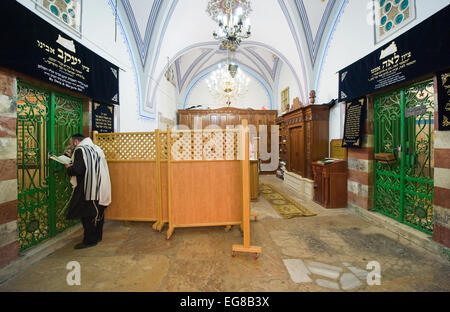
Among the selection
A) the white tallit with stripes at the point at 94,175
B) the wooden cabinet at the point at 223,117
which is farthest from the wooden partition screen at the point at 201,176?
the wooden cabinet at the point at 223,117

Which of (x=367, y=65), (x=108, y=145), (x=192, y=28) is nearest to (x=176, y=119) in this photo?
(x=192, y=28)

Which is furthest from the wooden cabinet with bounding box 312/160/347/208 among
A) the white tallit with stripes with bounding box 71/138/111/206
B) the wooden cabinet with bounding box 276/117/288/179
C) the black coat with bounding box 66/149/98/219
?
the black coat with bounding box 66/149/98/219

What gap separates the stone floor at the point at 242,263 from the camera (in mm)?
1666

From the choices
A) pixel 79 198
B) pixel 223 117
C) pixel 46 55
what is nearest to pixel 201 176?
pixel 79 198

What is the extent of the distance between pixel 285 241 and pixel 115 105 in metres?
3.88

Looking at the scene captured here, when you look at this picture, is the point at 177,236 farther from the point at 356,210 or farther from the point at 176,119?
the point at 176,119

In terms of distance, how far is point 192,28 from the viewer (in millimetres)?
5555

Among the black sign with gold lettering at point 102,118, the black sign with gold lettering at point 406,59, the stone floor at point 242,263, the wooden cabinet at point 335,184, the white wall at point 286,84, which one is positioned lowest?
the stone floor at point 242,263

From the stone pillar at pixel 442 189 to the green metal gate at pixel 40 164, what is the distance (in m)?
4.76

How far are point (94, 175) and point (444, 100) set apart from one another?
4124 mm

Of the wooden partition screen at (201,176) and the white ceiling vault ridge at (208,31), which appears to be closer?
the wooden partition screen at (201,176)

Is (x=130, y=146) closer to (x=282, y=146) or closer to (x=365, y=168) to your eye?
(x=365, y=168)

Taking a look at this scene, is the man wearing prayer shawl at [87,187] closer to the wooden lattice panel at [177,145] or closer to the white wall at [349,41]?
the wooden lattice panel at [177,145]

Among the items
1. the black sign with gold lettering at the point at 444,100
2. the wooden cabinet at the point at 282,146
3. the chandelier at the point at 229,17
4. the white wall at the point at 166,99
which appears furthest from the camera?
the wooden cabinet at the point at 282,146
